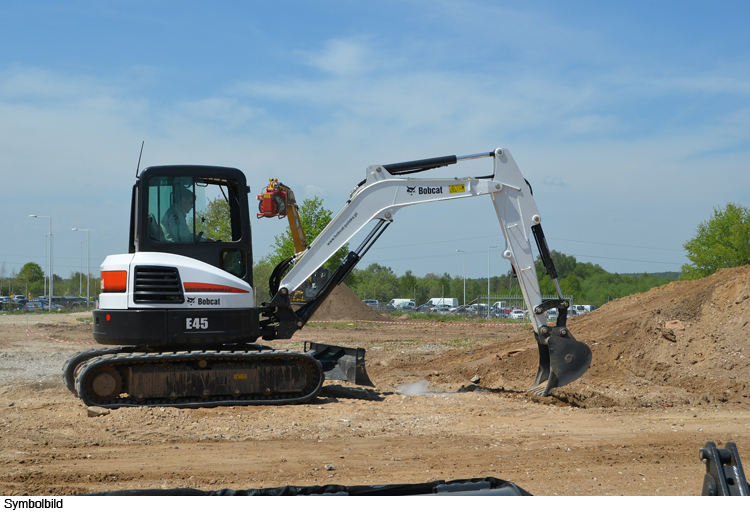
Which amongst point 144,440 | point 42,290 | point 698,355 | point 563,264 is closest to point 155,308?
point 144,440

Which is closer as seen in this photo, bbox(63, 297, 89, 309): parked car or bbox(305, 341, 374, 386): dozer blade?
bbox(305, 341, 374, 386): dozer blade

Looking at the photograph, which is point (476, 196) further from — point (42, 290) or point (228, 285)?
point (42, 290)

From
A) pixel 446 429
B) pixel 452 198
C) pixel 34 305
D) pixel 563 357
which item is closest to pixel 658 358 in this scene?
pixel 563 357

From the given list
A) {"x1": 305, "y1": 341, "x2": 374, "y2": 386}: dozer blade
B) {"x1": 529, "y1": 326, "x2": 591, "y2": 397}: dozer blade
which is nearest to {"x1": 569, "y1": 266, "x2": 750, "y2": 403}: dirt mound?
{"x1": 529, "y1": 326, "x2": 591, "y2": 397}: dozer blade

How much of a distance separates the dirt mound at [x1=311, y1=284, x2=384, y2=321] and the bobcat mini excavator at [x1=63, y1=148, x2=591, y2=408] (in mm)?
27902

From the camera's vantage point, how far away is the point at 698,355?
45.1ft

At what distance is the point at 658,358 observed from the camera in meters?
13.9

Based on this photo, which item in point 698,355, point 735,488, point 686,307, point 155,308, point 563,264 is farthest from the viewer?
point 563,264

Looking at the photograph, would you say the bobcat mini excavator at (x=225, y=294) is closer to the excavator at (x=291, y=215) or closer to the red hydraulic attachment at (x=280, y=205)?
the excavator at (x=291, y=215)

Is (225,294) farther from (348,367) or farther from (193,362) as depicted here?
(348,367)

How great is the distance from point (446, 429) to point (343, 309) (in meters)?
30.9

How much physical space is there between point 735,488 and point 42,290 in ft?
291

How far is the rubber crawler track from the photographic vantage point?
29.2ft

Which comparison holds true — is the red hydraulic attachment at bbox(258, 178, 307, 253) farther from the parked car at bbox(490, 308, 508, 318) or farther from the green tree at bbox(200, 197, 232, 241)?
the parked car at bbox(490, 308, 508, 318)
